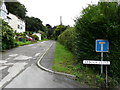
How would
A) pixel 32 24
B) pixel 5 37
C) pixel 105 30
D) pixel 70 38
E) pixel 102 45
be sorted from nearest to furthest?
pixel 102 45, pixel 105 30, pixel 70 38, pixel 5 37, pixel 32 24

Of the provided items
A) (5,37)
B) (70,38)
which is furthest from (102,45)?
(5,37)

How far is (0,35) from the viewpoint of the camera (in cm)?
1264

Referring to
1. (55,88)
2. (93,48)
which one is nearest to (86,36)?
(93,48)

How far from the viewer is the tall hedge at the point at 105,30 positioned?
3979 millimetres

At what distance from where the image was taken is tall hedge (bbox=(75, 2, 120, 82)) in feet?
13.1

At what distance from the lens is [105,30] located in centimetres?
425

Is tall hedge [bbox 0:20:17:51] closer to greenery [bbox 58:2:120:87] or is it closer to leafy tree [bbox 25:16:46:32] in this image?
greenery [bbox 58:2:120:87]

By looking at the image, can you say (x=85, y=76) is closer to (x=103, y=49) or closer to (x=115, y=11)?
(x=103, y=49)

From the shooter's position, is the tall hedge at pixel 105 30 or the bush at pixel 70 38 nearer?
the tall hedge at pixel 105 30

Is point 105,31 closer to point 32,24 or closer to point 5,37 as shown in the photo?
point 5,37

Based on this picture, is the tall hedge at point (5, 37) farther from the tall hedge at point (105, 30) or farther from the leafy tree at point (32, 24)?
the leafy tree at point (32, 24)

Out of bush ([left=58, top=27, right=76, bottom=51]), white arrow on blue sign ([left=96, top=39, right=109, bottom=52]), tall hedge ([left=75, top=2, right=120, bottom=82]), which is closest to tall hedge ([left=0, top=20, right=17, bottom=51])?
bush ([left=58, top=27, right=76, bottom=51])

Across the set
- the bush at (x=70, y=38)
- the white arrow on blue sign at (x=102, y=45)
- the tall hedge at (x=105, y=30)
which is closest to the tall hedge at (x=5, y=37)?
the bush at (x=70, y=38)

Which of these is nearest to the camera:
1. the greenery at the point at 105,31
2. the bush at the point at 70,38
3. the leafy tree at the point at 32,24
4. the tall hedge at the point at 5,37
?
the greenery at the point at 105,31
